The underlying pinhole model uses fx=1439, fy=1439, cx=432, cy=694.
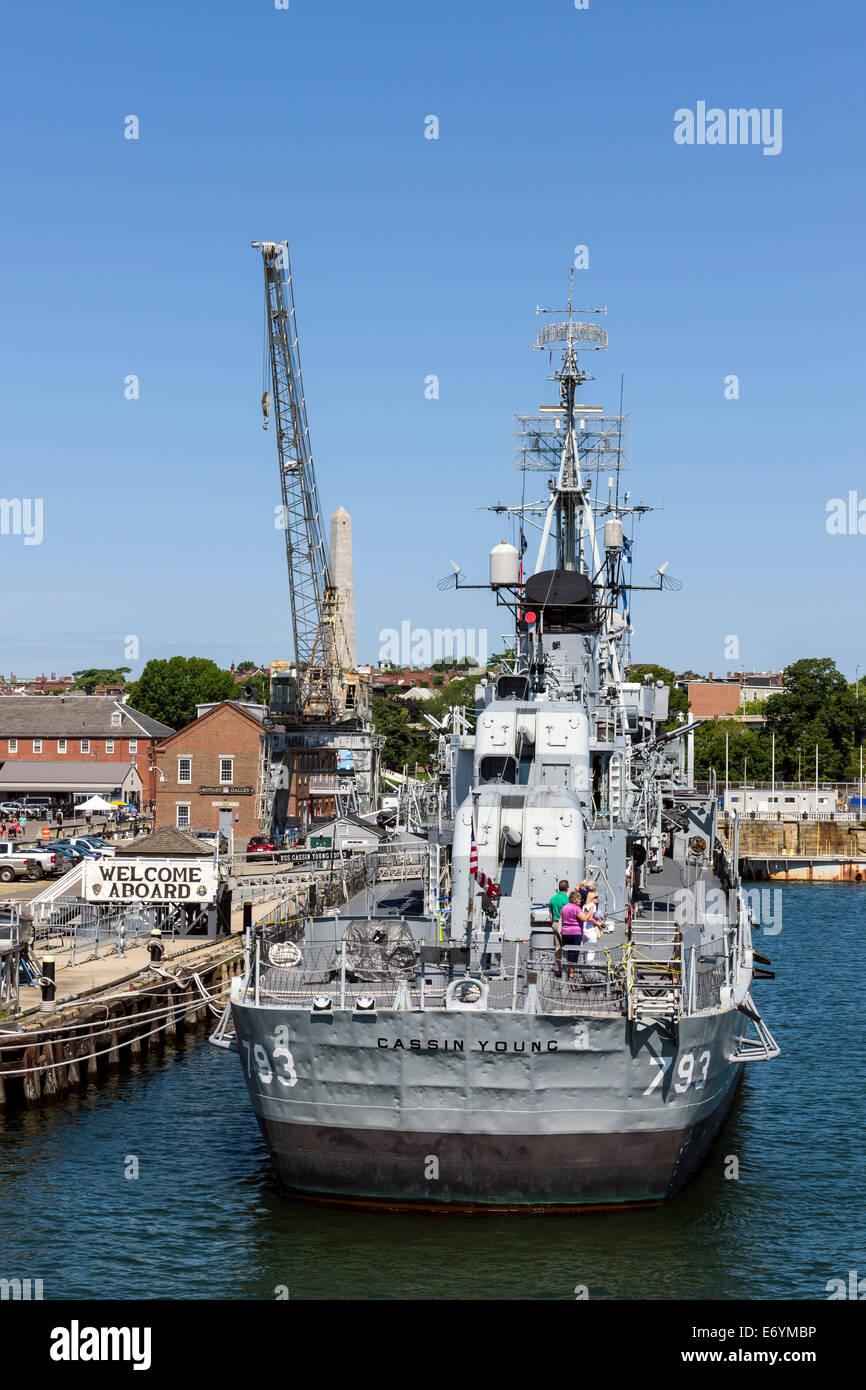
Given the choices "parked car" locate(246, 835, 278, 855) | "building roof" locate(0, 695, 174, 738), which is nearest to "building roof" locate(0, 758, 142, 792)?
"building roof" locate(0, 695, 174, 738)

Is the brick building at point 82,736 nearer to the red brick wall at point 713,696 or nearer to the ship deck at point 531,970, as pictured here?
the ship deck at point 531,970

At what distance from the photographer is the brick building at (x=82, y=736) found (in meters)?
102

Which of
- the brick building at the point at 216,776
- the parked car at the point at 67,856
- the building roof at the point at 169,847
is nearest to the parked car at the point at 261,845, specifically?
the brick building at the point at 216,776

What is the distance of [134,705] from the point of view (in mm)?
134625

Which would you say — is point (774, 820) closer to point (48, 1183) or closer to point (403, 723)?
point (403, 723)

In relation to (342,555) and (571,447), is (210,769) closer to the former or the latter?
(342,555)

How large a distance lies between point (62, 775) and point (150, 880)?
60112 millimetres

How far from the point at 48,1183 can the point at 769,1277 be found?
12597 millimetres

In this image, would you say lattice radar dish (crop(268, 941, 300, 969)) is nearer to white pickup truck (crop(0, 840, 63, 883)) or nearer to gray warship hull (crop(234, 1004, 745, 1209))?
gray warship hull (crop(234, 1004, 745, 1209))

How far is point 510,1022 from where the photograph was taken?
2138cm

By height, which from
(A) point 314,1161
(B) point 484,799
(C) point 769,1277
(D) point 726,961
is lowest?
(C) point 769,1277

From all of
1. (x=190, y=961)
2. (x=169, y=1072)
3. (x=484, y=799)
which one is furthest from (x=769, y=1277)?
(x=190, y=961)

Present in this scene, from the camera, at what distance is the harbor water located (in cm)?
2127
